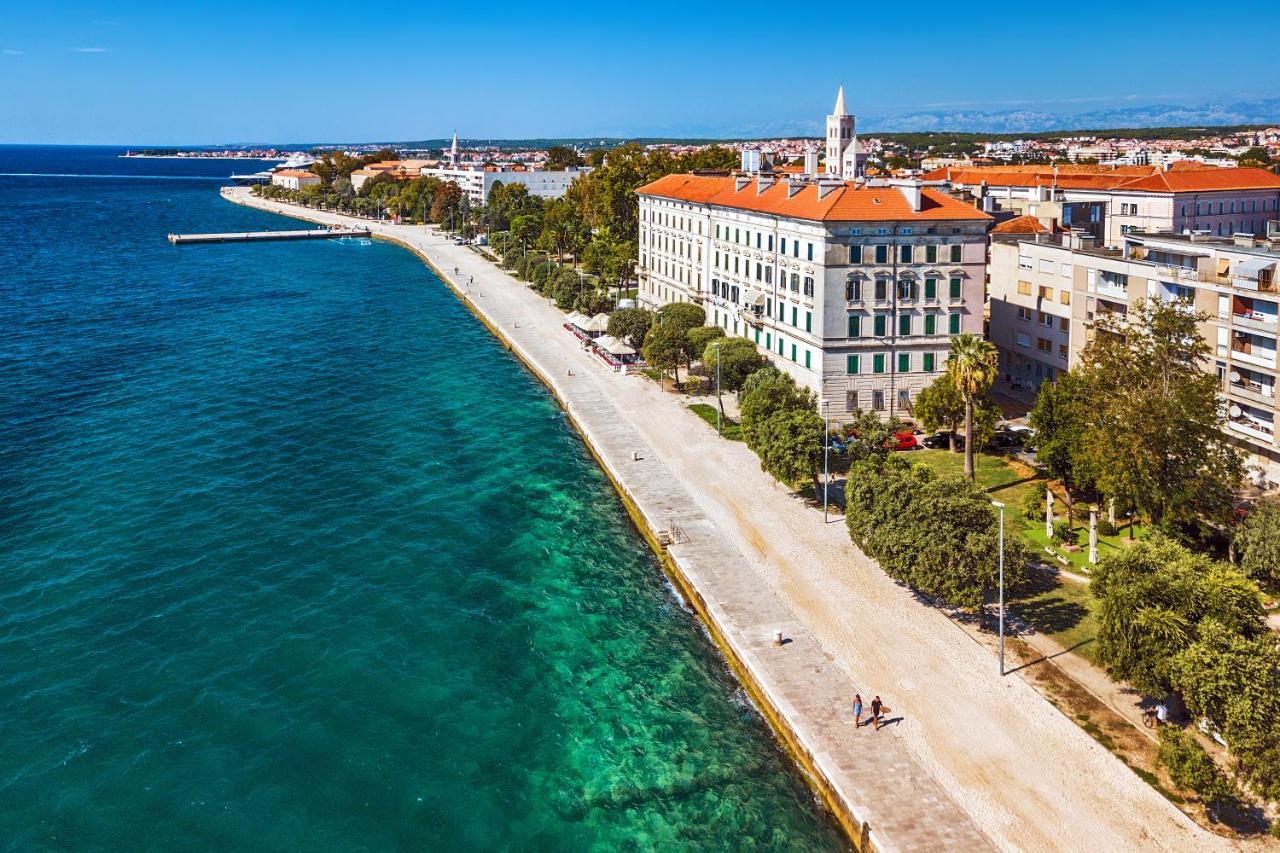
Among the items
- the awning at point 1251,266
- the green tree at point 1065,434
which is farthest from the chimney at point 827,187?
the awning at point 1251,266

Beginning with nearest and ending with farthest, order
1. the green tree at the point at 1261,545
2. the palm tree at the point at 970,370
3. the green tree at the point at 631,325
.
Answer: the green tree at the point at 1261,545 → the palm tree at the point at 970,370 → the green tree at the point at 631,325

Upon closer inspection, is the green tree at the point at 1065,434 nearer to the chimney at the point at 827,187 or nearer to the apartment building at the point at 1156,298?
the apartment building at the point at 1156,298

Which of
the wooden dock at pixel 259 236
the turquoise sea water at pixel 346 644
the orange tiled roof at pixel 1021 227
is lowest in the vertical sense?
the turquoise sea water at pixel 346 644

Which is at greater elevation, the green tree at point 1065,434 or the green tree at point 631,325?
the green tree at point 631,325

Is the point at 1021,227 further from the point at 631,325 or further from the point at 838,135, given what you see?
the point at 838,135

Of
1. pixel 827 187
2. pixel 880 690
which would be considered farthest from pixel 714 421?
pixel 880 690

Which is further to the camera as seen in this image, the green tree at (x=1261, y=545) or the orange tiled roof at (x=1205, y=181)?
the orange tiled roof at (x=1205, y=181)

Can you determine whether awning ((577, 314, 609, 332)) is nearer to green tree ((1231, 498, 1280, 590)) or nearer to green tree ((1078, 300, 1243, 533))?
green tree ((1078, 300, 1243, 533))

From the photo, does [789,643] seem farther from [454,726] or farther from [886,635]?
[454,726]
